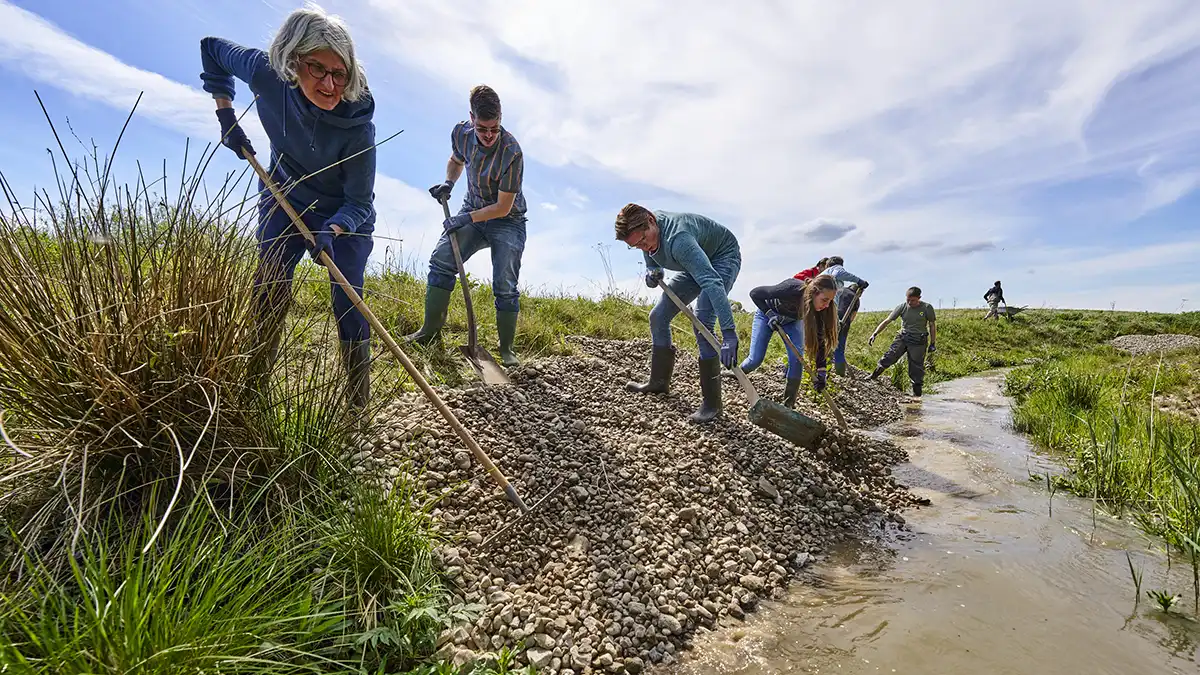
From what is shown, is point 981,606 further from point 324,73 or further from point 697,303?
point 324,73

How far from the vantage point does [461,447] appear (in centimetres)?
288

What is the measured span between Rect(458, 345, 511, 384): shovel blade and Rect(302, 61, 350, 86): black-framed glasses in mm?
2110

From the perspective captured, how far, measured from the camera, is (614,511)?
2.90 meters

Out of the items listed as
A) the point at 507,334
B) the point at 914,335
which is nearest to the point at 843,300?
the point at 914,335

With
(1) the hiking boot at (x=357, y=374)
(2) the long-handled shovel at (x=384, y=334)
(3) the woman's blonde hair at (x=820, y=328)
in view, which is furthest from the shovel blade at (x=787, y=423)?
(1) the hiking boot at (x=357, y=374)

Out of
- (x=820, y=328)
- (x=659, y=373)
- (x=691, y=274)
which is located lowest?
(x=659, y=373)

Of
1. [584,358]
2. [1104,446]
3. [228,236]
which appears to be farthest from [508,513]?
[1104,446]

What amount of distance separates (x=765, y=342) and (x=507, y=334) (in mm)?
2729

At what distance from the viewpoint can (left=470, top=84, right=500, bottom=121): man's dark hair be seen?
12.3 ft

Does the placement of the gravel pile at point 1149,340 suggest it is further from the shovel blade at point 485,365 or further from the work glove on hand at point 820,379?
the shovel blade at point 485,365

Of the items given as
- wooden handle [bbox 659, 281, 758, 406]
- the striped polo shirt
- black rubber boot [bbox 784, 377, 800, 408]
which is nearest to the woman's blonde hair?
black rubber boot [bbox 784, 377, 800, 408]

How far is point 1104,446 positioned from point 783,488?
8.79ft

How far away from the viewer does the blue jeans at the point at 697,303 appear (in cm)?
447

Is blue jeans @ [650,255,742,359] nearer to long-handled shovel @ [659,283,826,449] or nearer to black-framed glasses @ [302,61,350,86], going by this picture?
long-handled shovel @ [659,283,826,449]
